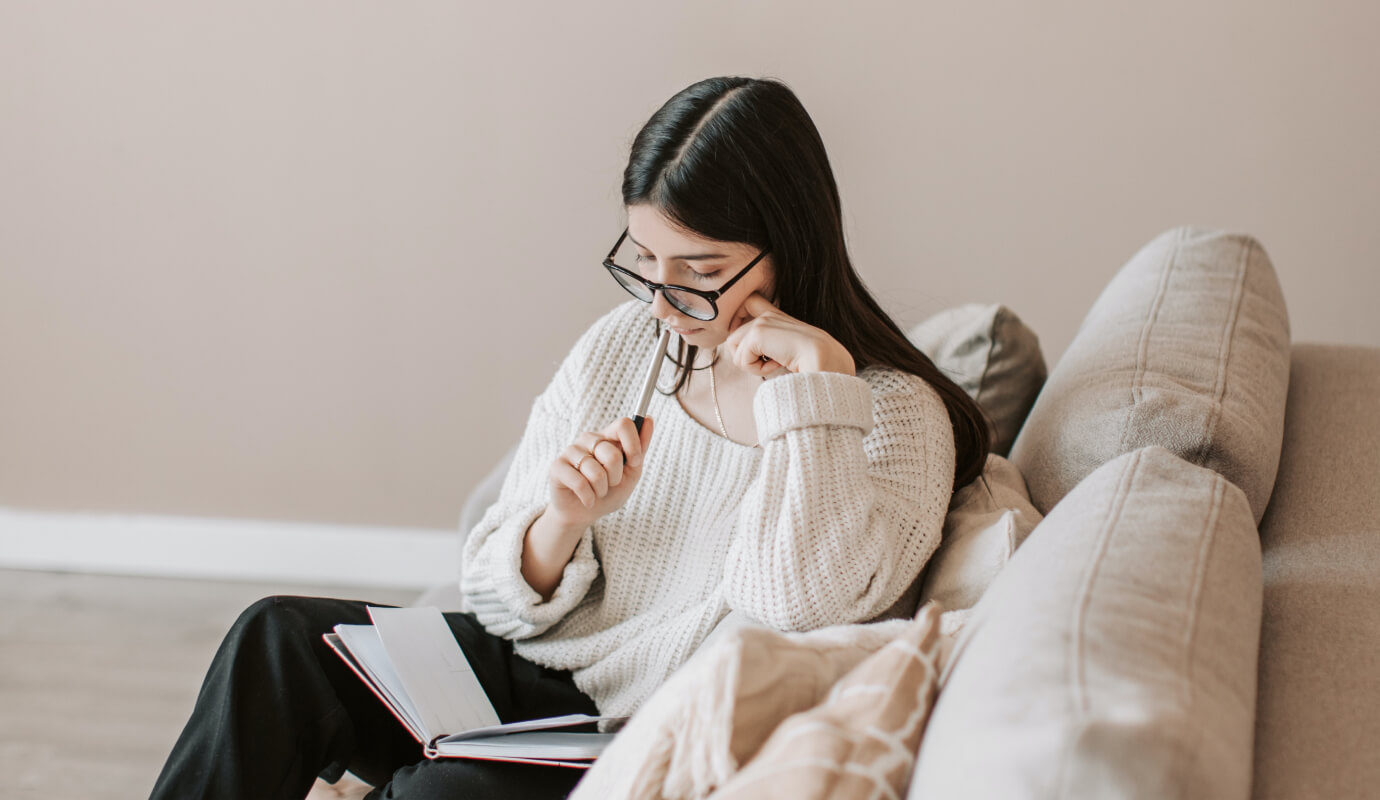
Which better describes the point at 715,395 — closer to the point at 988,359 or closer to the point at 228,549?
the point at 988,359

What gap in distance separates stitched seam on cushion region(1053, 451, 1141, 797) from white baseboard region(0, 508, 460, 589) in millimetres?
1880

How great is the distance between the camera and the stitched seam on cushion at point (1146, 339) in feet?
3.90

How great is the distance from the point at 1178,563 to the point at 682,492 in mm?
688

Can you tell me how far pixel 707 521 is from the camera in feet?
4.33

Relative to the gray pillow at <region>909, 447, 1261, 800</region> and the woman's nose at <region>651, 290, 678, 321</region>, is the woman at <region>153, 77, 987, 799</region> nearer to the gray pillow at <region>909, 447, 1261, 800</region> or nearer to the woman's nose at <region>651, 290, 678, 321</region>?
the woman's nose at <region>651, 290, 678, 321</region>

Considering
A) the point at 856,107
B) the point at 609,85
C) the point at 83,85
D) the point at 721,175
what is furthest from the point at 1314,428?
the point at 83,85

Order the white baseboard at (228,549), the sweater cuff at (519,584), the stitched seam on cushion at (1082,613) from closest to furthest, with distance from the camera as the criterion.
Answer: the stitched seam on cushion at (1082,613) < the sweater cuff at (519,584) < the white baseboard at (228,549)

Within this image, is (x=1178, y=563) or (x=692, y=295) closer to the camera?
(x=1178, y=563)

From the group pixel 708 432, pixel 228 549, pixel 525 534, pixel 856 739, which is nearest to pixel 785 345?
pixel 708 432

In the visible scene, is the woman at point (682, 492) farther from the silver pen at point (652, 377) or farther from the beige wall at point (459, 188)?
the beige wall at point (459, 188)

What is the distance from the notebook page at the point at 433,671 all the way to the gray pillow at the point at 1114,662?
1.97 feet

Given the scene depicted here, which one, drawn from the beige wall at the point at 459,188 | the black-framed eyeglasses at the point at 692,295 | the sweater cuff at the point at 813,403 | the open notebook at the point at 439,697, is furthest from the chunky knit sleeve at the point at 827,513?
the beige wall at the point at 459,188

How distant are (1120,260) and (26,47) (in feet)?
7.47

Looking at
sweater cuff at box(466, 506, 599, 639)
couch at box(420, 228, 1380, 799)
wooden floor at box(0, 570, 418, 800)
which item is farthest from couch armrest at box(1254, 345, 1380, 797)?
wooden floor at box(0, 570, 418, 800)
